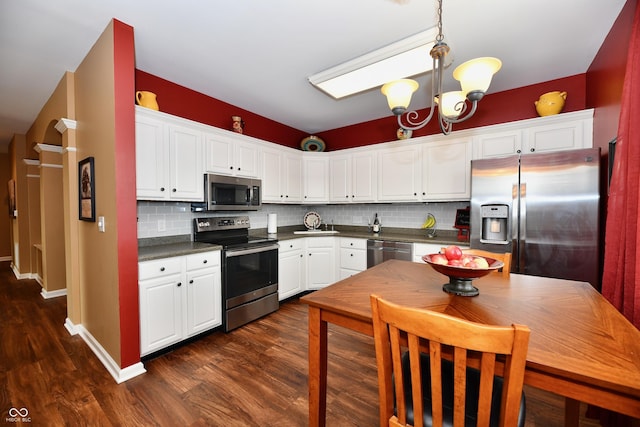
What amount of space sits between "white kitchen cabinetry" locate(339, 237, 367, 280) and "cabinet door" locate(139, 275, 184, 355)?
211 centimetres

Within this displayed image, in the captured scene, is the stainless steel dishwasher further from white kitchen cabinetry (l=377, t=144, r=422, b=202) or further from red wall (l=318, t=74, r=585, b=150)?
red wall (l=318, t=74, r=585, b=150)

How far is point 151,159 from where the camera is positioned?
2422mm

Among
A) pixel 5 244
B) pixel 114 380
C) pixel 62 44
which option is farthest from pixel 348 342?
pixel 5 244

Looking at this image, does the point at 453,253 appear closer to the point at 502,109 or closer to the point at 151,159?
the point at 151,159

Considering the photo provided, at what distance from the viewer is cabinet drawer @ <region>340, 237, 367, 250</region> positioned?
3.58 m

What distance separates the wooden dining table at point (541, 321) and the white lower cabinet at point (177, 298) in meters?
1.58

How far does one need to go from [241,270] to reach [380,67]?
7.89ft

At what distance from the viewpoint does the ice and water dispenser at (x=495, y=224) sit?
8.06 ft

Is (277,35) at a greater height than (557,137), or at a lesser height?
greater

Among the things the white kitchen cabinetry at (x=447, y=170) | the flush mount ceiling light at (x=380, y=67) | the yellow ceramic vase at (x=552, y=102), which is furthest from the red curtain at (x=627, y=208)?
the white kitchen cabinetry at (x=447, y=170)

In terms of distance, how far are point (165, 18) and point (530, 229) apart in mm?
3360

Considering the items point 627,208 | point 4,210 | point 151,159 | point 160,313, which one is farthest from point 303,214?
point 4,210

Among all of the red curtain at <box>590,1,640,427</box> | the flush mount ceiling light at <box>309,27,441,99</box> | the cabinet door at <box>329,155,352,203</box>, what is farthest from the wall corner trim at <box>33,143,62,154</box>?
the red curtain at <box>590,1,640,427</box>

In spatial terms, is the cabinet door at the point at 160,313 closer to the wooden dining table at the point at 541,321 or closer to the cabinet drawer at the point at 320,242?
the wooden dining table at the point at 541,321
